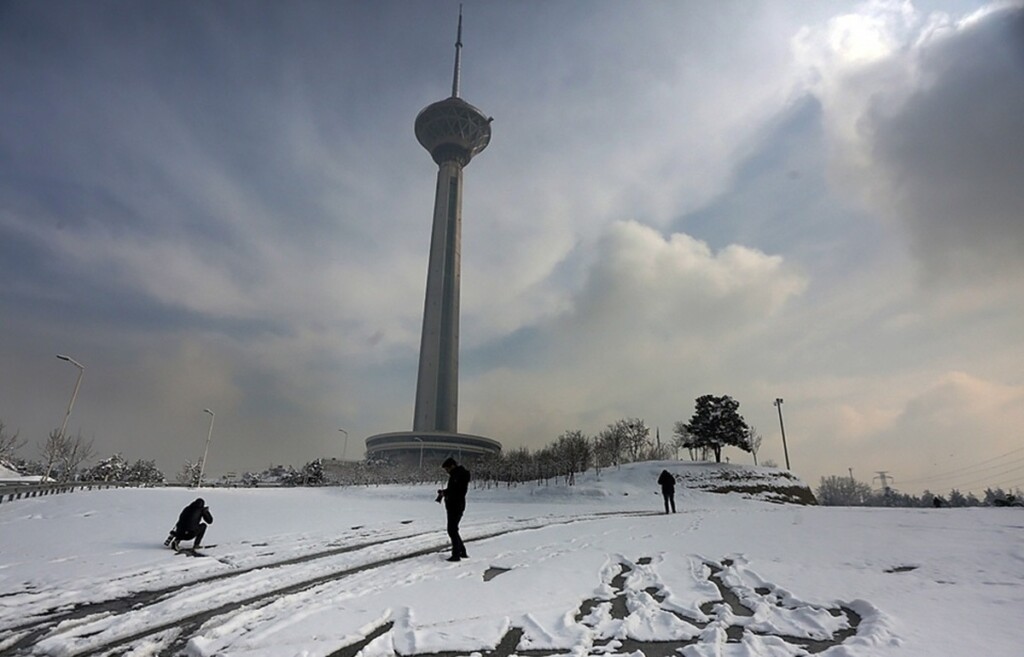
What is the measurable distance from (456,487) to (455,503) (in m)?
0.30

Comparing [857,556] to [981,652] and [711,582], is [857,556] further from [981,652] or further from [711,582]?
[981,652]

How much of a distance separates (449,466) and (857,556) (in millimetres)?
7040

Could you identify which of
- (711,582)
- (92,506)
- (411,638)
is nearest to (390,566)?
(411,638)

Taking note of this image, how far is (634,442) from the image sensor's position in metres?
77.8

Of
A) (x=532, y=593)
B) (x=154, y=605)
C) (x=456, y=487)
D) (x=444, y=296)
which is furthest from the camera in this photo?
(x=444, y=296)

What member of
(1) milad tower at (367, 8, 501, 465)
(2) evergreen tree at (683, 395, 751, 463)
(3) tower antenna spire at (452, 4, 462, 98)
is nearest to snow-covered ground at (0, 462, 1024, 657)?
(2) evergreen tree at (683, 395, 751, 463)

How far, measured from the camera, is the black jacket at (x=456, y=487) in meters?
8.85

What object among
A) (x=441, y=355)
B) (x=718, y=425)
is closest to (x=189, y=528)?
(x=718, y=425)

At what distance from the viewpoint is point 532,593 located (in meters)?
5.97

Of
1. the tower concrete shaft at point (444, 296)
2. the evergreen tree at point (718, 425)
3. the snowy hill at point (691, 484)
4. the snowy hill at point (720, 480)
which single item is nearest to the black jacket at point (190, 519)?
the snowy hill at point (691, 484)

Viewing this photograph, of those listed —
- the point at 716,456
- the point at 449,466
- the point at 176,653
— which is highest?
the point at 716,456

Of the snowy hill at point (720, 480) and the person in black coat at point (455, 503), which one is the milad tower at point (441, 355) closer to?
the snowy hill at point (720, 480)

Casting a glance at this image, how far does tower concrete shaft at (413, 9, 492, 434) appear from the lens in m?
95.6

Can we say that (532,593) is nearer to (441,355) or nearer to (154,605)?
(154,605)
